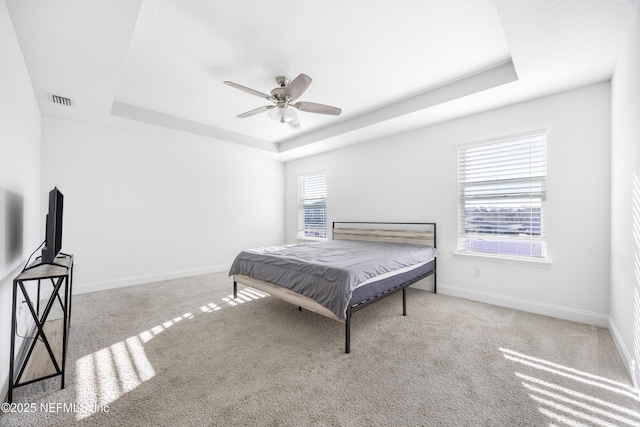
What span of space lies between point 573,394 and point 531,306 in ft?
5.31

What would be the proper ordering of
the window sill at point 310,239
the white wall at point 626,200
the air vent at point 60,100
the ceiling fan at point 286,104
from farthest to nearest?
the window sill at point 310,239, the air vent at point 60,100, the ceiling fan at point 286,104, the white wall at point 626,200

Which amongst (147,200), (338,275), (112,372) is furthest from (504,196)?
(147,200)

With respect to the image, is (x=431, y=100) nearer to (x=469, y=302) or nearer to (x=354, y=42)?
(x=354, y=42)

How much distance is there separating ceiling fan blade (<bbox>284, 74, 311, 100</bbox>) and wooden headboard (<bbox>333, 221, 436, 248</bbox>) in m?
2.63

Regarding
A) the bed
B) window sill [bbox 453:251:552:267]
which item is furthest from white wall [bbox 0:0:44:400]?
window sill [bbox 453:251:552:267]

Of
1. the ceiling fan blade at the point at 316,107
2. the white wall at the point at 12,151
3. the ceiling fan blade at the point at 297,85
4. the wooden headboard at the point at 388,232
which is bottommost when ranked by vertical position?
the wooden headboard at the point at 388,232

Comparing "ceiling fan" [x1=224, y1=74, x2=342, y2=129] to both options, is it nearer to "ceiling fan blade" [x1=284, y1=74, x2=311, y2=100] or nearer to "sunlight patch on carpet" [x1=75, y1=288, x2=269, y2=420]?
"ceiling fan blade" [x1=284, y1=74, x2=311, y2=100]

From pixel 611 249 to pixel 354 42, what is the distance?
10.5 ft

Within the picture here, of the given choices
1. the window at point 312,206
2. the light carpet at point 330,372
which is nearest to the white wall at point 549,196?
the light carpet at point 330,372

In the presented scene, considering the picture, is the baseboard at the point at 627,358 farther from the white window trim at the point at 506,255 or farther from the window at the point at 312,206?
the window at the point at 312,206

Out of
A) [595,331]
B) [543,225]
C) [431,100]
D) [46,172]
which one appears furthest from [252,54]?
[595,331]

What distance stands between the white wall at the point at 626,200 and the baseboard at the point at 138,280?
545 cm

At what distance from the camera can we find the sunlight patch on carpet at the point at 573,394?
1.49 meters

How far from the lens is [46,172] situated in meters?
3.55
